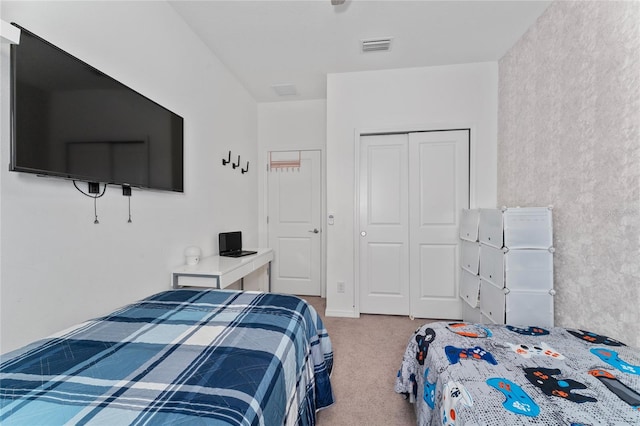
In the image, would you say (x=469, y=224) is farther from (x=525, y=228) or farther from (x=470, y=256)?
(x=525, y=228)

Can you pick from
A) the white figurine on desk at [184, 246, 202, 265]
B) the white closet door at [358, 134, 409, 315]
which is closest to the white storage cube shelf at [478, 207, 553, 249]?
the white closet door at [358, 134, 409, 315]

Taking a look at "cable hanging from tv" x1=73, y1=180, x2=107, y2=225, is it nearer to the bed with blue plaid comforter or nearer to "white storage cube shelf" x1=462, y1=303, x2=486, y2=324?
the bed with blue plaid comforter

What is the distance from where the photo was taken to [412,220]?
299cm

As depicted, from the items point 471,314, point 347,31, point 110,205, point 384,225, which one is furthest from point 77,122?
point 471,314

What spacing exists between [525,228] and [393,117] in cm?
174

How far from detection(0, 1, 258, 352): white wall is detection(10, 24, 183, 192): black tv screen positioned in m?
0.09

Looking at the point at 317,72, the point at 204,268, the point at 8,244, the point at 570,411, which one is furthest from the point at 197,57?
the point at 570,411

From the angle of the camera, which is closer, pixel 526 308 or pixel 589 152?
pixel 589 152

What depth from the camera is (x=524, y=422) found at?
771 mm

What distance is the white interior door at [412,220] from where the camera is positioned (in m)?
2.94

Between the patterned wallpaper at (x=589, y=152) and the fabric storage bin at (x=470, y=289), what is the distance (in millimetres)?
559

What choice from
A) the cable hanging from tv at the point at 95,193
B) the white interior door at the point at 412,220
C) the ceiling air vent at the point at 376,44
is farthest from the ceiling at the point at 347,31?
the cable hanging from tv at the point at 95,193

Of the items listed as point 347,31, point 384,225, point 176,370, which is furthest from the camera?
point 384,225

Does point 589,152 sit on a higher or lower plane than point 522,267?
higher
